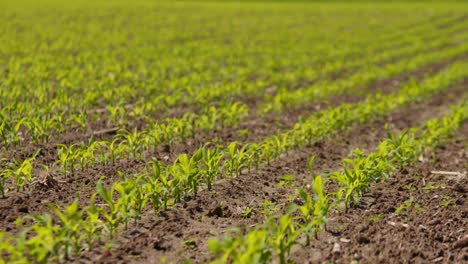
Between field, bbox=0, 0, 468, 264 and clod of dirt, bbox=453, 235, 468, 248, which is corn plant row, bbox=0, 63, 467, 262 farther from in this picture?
clod of dirt, bbox=453, 235, 468, 248

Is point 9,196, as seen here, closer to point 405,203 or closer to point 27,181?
point 27,181

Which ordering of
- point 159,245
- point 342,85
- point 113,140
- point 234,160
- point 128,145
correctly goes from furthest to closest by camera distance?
1. point 342,85
2. point 128,145
3. point 113,140
4. point 234,160
5. point 159,245

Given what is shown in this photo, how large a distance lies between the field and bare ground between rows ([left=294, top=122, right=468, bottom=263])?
0.02 metres

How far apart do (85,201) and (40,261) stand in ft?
4.29

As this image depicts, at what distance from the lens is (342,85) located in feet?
36.7

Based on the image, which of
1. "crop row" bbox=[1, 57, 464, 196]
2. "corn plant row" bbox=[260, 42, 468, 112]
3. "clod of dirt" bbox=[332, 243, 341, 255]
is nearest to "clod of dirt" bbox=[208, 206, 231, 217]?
"clod of dirt" bbox=[332, 243, 341, 255]

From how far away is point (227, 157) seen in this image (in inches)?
249

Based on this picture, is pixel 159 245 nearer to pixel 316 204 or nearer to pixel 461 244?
pixel 316 204

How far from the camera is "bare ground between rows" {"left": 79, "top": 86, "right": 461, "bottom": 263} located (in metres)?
3.89

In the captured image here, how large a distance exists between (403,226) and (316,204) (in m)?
0.85

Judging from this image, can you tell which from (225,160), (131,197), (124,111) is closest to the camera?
(131,197)

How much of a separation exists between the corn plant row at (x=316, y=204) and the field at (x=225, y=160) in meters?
0.02

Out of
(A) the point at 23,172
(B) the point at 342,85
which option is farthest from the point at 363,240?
(B) the point at 342,85

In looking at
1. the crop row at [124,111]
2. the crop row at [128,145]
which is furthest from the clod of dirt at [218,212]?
the crop row at [124,111]
